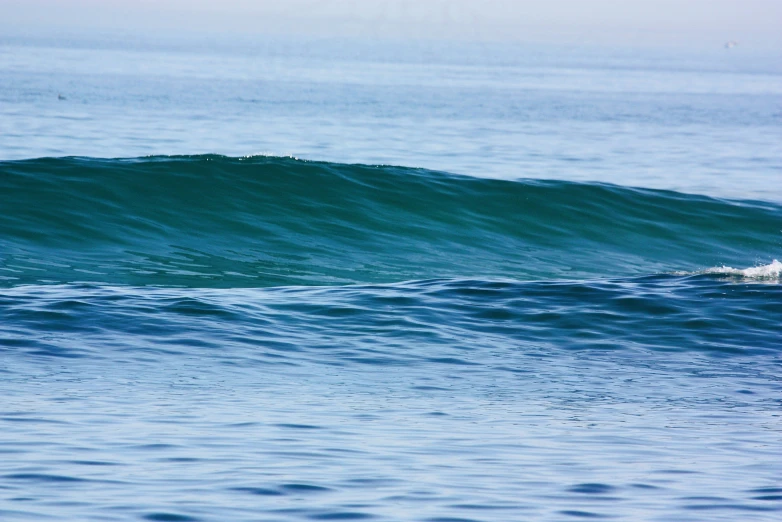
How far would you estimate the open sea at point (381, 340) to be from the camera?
581 cm

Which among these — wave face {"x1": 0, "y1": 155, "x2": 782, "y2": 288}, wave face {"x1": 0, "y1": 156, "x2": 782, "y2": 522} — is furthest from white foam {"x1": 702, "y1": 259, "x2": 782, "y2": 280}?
wave face {"x1": 0, "y1": 155, "x2": 782, "y2": 288}

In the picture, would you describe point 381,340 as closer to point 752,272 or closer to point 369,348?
point 369,348

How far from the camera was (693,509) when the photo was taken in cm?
555

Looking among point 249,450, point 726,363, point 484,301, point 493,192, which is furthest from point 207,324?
point 493,192

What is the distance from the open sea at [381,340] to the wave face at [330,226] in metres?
0.06

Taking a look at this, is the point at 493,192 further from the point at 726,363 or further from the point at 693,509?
the point at 693,509

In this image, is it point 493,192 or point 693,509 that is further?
point 493,192

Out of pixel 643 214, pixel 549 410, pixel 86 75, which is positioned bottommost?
pixel 549 410

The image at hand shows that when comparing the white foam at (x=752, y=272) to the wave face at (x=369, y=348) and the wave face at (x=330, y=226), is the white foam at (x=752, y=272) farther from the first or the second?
the wave face at (x=330, y=226)

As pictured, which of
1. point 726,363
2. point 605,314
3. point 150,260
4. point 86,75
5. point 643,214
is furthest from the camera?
point 86,75

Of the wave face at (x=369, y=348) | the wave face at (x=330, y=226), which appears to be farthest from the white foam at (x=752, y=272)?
the wave face at (x=330, y=226)

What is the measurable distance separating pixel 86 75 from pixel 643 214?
51634mm

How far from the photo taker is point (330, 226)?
57.8 ft

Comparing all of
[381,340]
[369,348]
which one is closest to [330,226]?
[381,340]
